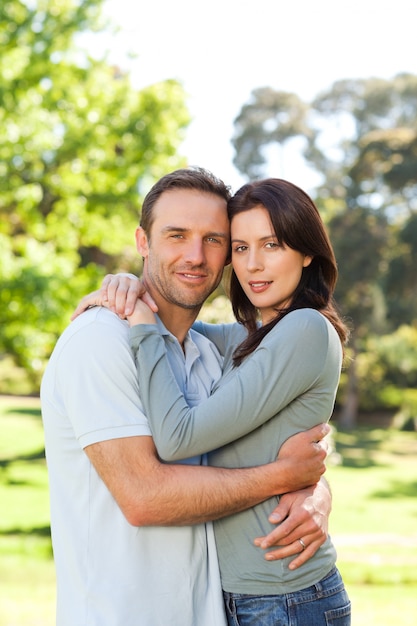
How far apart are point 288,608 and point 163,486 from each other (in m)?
0.60

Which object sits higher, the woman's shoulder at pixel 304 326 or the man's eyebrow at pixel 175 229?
the man's eyebrow at pixel 175 229

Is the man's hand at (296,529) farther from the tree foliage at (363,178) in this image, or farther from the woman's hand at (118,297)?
the tree foliage at (363,178)

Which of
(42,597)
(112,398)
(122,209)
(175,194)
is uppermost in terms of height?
(122,209)

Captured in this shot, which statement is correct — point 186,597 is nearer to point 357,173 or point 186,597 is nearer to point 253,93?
point 357,173

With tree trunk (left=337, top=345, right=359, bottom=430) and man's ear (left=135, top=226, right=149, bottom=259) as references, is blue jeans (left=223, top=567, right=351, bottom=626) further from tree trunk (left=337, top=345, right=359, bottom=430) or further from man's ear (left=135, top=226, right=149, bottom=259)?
tree trunk (left=337, top=345, right=359, bottom=430)

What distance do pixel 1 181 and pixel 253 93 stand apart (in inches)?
1507

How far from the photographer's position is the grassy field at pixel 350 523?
8.69 metres

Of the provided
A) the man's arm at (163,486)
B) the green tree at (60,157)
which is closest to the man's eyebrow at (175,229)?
the man's arm at (163,486)

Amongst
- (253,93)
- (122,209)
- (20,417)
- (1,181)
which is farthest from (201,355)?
(253,93)

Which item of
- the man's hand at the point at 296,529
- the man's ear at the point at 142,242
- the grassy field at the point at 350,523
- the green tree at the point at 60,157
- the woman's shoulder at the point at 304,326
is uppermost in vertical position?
the green tree at the point at 60,157

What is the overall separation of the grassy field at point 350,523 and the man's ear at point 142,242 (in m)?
5.14

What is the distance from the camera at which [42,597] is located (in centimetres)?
835

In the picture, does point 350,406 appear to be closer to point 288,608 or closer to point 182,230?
point 182,230

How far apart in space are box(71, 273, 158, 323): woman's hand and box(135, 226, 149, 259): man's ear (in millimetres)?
302
